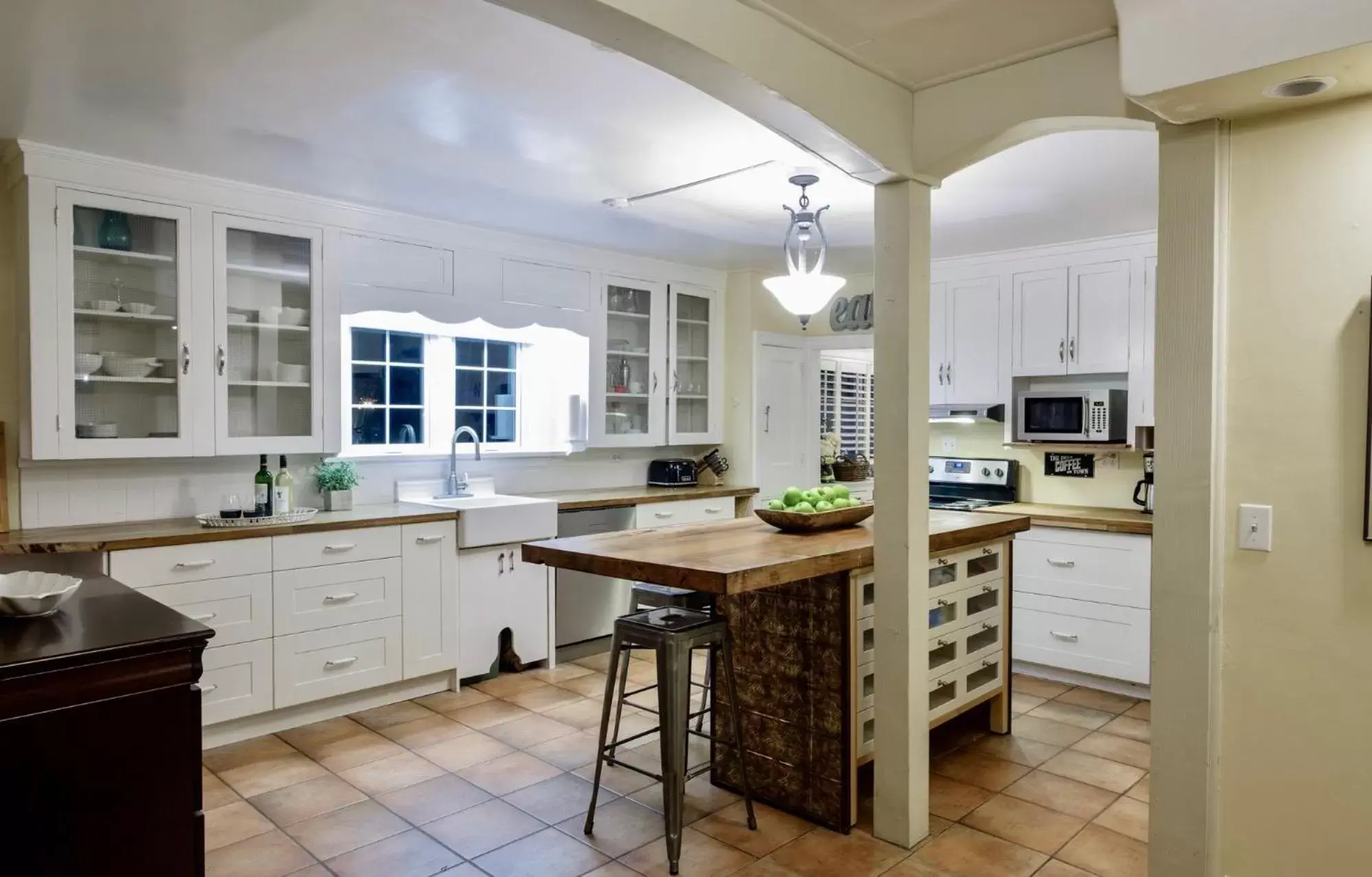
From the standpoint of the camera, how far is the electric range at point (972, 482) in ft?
17.3

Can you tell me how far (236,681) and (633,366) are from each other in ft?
9.63

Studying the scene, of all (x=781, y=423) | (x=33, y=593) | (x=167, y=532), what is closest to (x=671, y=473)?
(x=781, y=423)

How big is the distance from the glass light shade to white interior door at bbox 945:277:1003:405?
1741 millimetres

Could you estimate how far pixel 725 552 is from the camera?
267 centimetres

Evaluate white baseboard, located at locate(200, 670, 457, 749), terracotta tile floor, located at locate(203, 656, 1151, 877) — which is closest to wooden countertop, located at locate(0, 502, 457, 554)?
white baseboard, located at locate(200, 670, 457, 749)

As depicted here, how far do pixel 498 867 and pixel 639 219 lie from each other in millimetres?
3065

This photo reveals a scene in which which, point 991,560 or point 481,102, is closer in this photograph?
point 481,102

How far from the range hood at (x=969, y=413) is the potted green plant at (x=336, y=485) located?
3.30 m

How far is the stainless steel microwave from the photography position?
4.59m

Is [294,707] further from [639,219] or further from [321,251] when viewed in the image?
[639,219]

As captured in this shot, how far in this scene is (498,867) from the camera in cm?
260

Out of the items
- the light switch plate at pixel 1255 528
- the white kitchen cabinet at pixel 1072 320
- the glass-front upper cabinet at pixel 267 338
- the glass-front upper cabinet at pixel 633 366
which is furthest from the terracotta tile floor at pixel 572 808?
the glass-front upper cabinet at pixel 633 366

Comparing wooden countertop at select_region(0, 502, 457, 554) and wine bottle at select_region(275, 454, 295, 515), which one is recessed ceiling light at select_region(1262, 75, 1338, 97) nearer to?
wooden countertop at select_region(0, 502, 457, 554)

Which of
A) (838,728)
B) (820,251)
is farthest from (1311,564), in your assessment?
(820,251)
